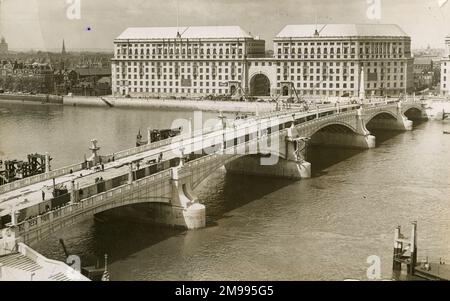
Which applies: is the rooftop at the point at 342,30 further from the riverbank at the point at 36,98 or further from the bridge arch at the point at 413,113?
the riverbank at the point at 36,98

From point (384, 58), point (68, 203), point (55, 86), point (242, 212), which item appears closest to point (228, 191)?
point (242, 212)

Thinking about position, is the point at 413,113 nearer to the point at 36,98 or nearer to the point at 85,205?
the point at 36,98

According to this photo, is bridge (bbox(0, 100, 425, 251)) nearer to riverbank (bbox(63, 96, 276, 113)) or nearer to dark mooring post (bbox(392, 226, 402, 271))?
dark mooring post (bbox(392, 226, 402, 271))

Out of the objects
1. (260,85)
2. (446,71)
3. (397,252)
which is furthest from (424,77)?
(397,252)

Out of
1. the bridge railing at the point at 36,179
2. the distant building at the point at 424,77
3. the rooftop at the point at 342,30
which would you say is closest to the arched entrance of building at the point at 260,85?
the rooftop at the point at 342,30

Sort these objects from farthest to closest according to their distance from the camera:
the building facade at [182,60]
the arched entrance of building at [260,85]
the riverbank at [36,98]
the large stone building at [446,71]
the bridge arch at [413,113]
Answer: the riverbank at [36,98], the arched entrance of building at [260,85], the building facade at [182,60], the large stone building at [446,71], the bridge arch at [413,113]

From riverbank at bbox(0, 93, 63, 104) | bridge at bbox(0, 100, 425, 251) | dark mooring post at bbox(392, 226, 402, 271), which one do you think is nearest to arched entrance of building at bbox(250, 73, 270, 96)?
riverbank at bbox(0, 93, 63, 104)

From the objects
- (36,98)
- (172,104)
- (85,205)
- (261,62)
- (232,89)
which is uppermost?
(261,62)

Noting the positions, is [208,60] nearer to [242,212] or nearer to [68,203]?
[242,212]
